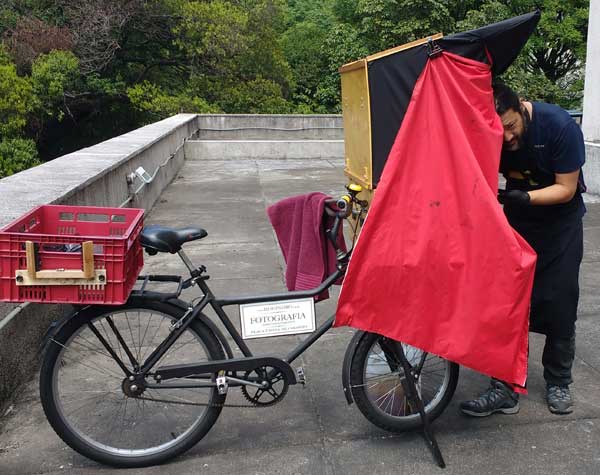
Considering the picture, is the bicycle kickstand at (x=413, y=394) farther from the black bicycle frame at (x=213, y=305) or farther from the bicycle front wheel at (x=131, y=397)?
the bicycle front wheel at (x=131, y=397)

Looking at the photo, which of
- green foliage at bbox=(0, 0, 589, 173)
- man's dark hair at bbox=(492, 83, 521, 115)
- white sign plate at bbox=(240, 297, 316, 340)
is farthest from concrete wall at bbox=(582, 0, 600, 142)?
green foliage at bbox=(0, 0, 589, 173)

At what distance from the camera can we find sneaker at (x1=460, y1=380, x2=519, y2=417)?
3523 millimetres

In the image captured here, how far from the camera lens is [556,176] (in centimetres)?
326

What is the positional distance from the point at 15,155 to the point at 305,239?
25652 mm

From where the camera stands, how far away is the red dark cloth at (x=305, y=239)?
3078mm

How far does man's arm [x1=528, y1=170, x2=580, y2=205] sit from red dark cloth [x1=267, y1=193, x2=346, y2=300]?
92cm

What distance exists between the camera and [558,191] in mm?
3229

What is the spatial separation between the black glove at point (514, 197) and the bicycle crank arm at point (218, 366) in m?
1.26

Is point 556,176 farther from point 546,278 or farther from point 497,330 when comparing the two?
point 497,330

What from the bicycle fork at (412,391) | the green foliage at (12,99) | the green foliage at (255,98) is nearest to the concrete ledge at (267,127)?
the green foliage at (255,98)

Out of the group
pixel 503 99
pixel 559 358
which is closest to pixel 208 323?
pixel 503 99

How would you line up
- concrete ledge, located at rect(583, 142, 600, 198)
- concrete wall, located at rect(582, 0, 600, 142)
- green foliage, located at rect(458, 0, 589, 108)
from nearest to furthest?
1. concrete ledge, located at rect(583, 142, 600, 198)
2. concrete wall, located at rect(582, 0, 600, 142)
3. green foliage, located at rect(458, 0, 589, 108)

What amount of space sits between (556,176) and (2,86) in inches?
1020

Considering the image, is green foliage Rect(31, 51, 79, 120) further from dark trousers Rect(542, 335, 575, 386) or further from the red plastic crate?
dark trousers Rect(542, 335, 575, 386)
